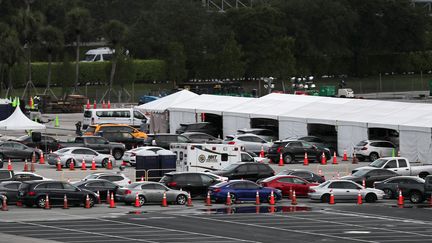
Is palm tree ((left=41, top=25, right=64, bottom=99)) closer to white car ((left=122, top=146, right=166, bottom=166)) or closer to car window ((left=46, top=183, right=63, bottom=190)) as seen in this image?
white car ((left=122, top=146, right=166, bottom=166))

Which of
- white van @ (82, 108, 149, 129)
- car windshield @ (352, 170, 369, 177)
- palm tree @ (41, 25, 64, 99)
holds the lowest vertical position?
car windshield @ (352, 170, 369, 177)

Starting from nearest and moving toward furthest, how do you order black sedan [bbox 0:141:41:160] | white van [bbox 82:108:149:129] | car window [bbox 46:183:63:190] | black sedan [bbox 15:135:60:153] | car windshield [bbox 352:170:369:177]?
car window [bbox 46:183:63:190] < car windshield [bbox 352:170:369:177] < black sedan [bbox 0:141:41:160] < black sedan [bbox 15:135:60:153] < white van [bbox 82:108:149:129]

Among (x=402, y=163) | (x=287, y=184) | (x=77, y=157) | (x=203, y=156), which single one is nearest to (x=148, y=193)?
(x=287, y=184)

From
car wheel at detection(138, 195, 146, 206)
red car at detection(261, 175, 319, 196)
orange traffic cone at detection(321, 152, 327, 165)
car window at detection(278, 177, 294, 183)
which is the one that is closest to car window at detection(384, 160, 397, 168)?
red car at detection(261, 175, 319, 196)

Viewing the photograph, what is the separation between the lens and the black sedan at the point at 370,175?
184ft

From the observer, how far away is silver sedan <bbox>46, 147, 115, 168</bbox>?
63500 millimetres

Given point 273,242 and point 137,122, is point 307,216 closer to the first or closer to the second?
point 273,242

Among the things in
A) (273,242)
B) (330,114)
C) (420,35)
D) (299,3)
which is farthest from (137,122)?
(420,35)

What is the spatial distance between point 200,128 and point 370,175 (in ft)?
79.0

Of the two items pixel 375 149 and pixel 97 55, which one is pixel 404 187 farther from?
pixel 97 55

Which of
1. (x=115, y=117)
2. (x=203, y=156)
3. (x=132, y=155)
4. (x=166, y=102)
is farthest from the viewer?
(x=166, y=102)

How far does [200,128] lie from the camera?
79.3 m

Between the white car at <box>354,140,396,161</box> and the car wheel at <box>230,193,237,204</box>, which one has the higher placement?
the white car at <box>354,140,396,161</box>

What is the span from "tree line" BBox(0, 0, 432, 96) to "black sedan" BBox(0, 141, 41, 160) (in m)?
45.1
